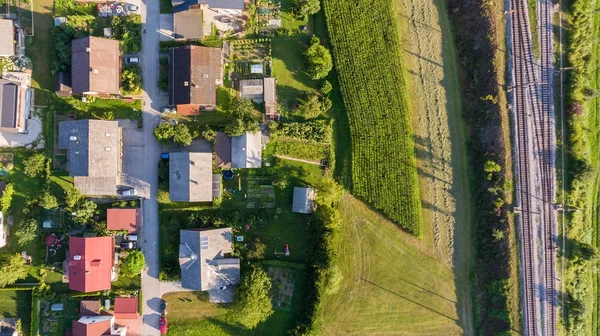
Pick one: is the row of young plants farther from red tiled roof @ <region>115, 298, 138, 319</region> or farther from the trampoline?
red tiled roof @ <region>115, 298, 138, 319</region>

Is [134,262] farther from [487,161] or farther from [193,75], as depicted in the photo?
[487,161]

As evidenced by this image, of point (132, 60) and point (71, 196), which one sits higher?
point (132, 60)

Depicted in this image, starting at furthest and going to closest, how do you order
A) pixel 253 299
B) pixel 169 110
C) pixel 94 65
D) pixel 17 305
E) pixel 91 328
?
pixel 17 305 → pixel 169 110 → pixel 91 328 → pixel 94 65 → pixel 253 299

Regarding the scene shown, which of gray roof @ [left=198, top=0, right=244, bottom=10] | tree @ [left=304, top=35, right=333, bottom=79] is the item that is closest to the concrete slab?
gray roof @ [left=198, top=0, right=244, bottom=10]

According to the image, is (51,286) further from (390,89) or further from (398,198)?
(390,89)

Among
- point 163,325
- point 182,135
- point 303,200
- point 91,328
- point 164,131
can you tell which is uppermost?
point 164,131

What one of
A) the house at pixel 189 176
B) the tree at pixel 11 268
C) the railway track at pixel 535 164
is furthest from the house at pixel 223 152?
the railway track at pixel 535 164

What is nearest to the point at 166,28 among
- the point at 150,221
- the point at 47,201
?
the point at 150,221
